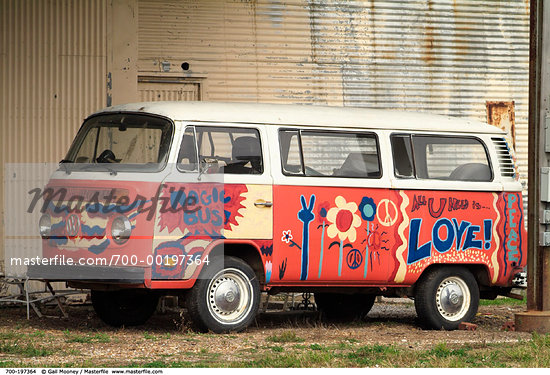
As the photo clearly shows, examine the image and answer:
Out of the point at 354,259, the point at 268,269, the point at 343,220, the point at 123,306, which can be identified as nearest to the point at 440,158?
the point at 343,220

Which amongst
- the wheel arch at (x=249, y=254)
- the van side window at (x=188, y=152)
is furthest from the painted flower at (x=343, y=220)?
the van side window at (x=188, y=152)

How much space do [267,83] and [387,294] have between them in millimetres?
4610

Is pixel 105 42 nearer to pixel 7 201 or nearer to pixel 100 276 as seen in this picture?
pixel 7 201

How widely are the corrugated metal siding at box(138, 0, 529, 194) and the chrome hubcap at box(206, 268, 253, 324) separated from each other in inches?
203

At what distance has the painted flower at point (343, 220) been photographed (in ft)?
37.7

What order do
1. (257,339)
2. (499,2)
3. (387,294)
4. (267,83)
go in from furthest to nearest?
(499,2) → (267,83) → (387,294) → (257,339)

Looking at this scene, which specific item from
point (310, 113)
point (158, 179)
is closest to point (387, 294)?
point (310, 113)

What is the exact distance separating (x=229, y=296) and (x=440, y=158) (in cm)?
323

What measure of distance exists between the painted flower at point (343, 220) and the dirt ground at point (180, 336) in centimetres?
105

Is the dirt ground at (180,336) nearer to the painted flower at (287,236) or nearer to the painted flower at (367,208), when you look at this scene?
the painted flower at (287,236)

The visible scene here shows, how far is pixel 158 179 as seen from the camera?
10.5 m

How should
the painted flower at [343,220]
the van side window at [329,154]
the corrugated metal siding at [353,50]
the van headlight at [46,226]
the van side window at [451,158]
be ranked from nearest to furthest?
the van headlight at [46,226], the van side window at [329,154], the painted flower at [343,220], the van side window at [451,158], the corrugated metal siding at [353,50]

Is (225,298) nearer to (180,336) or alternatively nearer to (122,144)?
(180,336)

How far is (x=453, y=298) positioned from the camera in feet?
40.2
